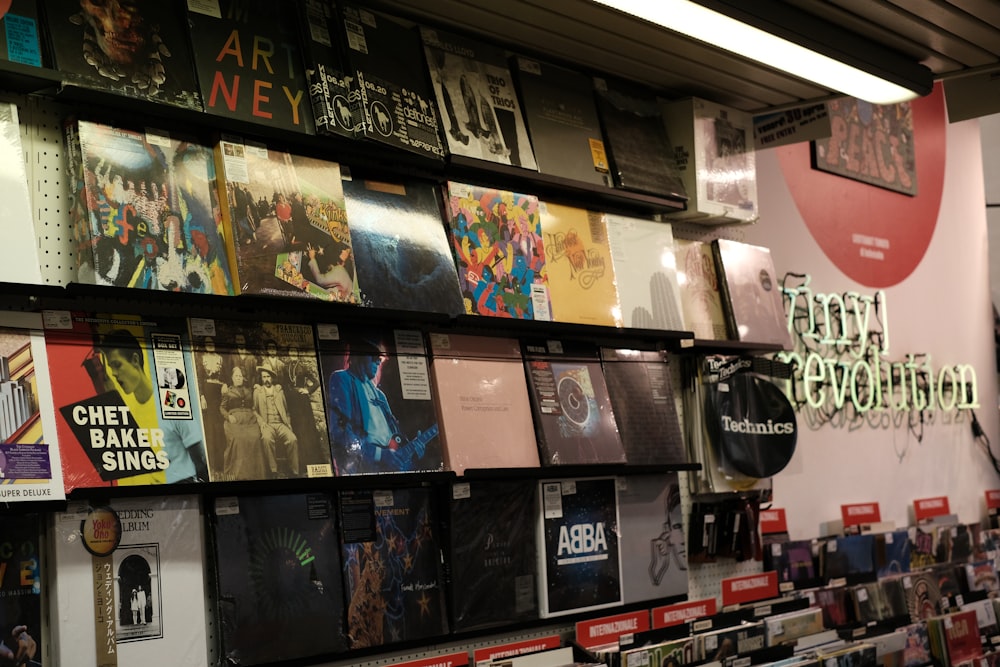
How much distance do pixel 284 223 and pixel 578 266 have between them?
112 centimetres

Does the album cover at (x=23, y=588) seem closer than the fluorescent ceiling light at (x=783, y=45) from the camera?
Yes

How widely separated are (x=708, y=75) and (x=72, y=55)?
7.10 feet

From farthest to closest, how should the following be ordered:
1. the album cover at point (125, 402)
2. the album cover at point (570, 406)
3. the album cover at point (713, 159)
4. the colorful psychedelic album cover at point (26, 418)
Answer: the album cover at point (713, 159) → the album cover at point (570, 406) → the album cover at point (125, 402) → the colorful psychedelic album cover at point (26, 418)

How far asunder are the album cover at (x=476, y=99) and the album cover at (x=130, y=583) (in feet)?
4.31

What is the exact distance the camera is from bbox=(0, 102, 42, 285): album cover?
2244 millimetres

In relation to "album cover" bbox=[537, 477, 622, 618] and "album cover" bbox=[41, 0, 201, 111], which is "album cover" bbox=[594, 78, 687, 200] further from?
"album cover" bbox=[41, 0, 201, 111]

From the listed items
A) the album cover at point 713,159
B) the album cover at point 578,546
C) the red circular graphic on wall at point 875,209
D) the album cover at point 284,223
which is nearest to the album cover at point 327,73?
the album cover at point 284,223

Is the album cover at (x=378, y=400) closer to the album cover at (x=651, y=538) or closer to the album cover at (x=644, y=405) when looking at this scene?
the album cover at (x=644, y=405)

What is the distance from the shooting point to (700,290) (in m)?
3.97

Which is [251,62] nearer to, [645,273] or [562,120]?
[562,120]

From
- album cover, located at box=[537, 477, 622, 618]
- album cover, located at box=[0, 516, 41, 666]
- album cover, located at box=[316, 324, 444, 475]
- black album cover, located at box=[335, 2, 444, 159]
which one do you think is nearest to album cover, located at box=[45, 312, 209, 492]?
album cover, located at box=[0, 516, 41, 666]

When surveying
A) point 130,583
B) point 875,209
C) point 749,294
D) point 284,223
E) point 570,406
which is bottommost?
point 130,583

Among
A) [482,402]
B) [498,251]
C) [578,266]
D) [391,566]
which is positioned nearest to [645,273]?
[578,266]

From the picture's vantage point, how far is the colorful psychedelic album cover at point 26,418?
7.25 feet
